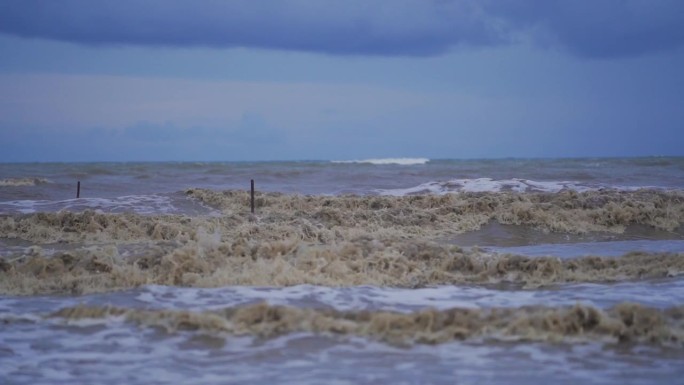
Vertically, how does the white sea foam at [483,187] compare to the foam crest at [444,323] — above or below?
above

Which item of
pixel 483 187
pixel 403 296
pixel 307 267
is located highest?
pixel 483 187

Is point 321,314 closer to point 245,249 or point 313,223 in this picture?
point 245,249

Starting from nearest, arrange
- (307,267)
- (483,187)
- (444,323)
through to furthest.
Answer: (444,323), (307,267), (483,187)

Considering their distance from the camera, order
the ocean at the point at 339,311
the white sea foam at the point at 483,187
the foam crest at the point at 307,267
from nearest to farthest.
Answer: the ocean at the point at 339,311 < the foam crest at the point at 307,267 < the white sea foam at the point at 483,187

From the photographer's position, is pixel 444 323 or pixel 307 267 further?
pixel 307 267

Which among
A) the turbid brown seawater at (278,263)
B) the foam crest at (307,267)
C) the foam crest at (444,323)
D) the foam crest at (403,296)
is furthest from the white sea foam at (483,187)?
the foam crest at (444,323)

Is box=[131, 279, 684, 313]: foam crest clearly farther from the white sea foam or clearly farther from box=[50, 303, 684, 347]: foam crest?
the white sea foam

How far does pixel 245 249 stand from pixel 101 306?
2958 mm

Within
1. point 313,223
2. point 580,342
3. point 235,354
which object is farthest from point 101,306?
point 313,223

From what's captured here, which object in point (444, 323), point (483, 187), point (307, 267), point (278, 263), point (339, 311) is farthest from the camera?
point (483, 187)

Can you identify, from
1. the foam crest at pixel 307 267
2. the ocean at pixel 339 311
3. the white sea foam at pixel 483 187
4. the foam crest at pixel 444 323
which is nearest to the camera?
the ocean at pixel 339 311

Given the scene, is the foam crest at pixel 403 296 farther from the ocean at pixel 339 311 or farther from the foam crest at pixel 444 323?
the foam crest at pixel 444 323

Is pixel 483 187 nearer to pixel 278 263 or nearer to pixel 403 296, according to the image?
pixel 278 263

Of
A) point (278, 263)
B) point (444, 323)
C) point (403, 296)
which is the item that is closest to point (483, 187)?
point (278, 263)
